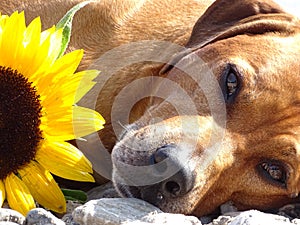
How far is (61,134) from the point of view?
2.50 m

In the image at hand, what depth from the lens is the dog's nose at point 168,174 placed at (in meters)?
2.67

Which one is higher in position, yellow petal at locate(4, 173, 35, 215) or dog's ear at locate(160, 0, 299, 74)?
dog's ear at locate(160, 0, 299, 74)

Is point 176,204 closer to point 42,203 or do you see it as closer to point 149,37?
point 42,203

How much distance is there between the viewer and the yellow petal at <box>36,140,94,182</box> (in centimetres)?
246

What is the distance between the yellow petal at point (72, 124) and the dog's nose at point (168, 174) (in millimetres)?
296

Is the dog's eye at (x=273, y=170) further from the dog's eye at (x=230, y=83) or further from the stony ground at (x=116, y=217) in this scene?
the stony ground at (x=116, y=217)

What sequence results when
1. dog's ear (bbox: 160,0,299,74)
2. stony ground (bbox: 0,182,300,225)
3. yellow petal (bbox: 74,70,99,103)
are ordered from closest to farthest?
stony ground (bbox: 0,182,300,225) < yellow petal (bbox: 74,70,99,103) < dog's ear (bbox: 160,0,299,74)

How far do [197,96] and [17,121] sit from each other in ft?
3.97

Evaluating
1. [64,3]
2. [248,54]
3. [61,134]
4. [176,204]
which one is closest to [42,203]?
[61,134]

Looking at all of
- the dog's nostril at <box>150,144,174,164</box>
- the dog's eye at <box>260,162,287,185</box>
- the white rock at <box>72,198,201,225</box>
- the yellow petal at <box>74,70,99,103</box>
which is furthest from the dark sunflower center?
the dog's eye at <box>260,162,287,185</box>

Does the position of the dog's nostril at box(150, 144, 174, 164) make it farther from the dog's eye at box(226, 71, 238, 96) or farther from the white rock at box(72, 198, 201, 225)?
the dog's eye at box(226, 71, 238, 96)

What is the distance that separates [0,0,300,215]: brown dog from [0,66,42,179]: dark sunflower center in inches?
22.5

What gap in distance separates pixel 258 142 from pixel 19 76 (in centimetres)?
135

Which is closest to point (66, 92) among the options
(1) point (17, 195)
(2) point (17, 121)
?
(2) point (17, 121)
